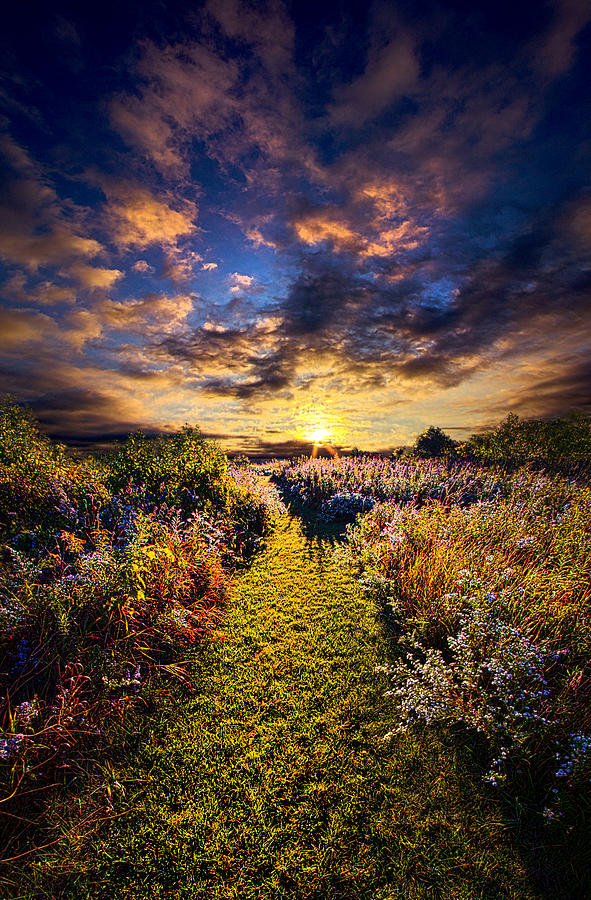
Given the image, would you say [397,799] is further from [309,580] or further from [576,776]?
[309,580]

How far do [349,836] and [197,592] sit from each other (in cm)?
330

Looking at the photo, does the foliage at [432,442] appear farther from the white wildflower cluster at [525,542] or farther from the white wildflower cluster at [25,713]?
the white wildflower cluster at [25,713]

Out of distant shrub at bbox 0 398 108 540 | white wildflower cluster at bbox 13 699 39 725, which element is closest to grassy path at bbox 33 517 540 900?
white wildflower cluster at bbox 13 699 39 725

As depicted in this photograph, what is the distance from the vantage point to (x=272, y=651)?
13.5ft

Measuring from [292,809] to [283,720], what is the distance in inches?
28.4

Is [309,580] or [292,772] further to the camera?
[309,580]

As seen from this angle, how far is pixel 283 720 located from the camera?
124 inches

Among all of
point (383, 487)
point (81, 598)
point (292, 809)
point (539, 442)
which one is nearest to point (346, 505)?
point (383, 487)

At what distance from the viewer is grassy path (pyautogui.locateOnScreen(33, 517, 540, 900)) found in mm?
2059

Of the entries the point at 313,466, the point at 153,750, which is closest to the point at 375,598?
the point at 153,750

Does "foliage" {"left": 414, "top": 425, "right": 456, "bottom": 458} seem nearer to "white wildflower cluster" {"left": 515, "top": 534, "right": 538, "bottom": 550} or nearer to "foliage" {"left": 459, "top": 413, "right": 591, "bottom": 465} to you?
"foliage" {"left": 459, "top": 413, "right": 591, "bottom": 465}

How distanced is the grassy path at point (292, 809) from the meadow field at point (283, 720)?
1 centimetres

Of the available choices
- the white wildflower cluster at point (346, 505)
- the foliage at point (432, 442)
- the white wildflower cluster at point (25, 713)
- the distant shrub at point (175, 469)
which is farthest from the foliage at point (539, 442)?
the white wildflower cluster at point (25, 713)

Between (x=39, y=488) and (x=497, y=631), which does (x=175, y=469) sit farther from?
(x=497, y=631)
